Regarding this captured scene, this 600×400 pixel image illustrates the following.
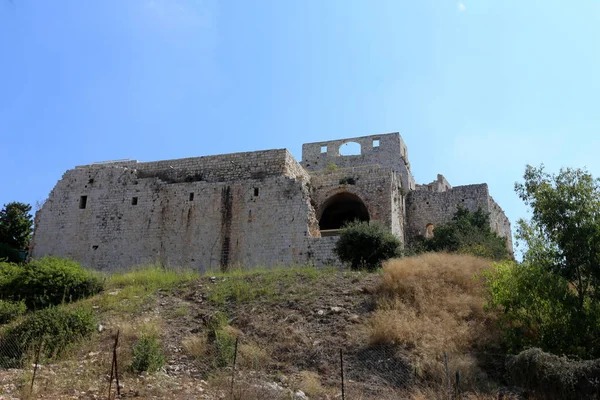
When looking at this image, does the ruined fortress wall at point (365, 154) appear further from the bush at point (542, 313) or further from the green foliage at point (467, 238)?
the bush at point (542, 313)

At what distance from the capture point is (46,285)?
15.8m

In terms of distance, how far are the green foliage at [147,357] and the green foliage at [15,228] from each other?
1753 cm

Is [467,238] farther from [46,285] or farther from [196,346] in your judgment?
[46,285]

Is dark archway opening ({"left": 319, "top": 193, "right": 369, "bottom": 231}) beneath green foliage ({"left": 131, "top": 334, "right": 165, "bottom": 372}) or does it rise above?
above

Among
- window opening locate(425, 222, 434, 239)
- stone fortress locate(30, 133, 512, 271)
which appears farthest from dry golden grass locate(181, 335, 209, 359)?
window opening locate(425, 222, 434, 239)

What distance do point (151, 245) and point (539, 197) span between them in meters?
14.5

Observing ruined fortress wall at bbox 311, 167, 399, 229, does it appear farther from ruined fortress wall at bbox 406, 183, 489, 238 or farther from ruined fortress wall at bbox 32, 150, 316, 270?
ruined fortress wall at bbox 406, 183, 489, 238

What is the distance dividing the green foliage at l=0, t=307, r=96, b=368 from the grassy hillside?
28 cm

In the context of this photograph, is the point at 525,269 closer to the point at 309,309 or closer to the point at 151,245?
the point at 309,309

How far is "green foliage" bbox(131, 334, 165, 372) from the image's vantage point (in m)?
10.9

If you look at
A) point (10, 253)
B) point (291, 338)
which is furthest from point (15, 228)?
point (291, 338)

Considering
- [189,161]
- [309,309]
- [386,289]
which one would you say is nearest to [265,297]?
[309,309]

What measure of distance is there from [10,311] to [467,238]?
582 inches

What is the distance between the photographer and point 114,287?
662 inches
